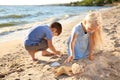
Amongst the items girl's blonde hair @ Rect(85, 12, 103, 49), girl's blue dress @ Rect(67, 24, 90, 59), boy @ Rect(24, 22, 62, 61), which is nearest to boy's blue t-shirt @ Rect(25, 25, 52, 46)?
boy @ Rect(24, 22, 62, 61)

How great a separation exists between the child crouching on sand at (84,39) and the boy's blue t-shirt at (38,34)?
49 cm

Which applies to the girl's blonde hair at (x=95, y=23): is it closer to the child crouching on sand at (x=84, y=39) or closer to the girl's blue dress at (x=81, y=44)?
the child crouching on sand at (x=84, y=39)

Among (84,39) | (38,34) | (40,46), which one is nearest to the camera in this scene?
(84,39)

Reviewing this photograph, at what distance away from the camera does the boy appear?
547cm

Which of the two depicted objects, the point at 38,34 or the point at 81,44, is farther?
the point at 38,34

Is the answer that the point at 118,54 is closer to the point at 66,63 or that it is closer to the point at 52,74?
the point at 66,63

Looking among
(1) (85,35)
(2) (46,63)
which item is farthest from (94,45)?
(2) (46,63)

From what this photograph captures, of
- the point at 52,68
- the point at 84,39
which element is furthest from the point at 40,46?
the point at 84,39

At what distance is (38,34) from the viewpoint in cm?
554

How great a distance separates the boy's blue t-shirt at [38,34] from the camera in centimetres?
542

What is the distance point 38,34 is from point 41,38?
0.11 m

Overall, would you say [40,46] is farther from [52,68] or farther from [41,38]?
[52,68]

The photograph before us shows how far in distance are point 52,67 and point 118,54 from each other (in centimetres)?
139

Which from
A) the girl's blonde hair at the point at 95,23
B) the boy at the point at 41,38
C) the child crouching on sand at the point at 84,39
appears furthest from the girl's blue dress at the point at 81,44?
the boy at the point at 41,38
